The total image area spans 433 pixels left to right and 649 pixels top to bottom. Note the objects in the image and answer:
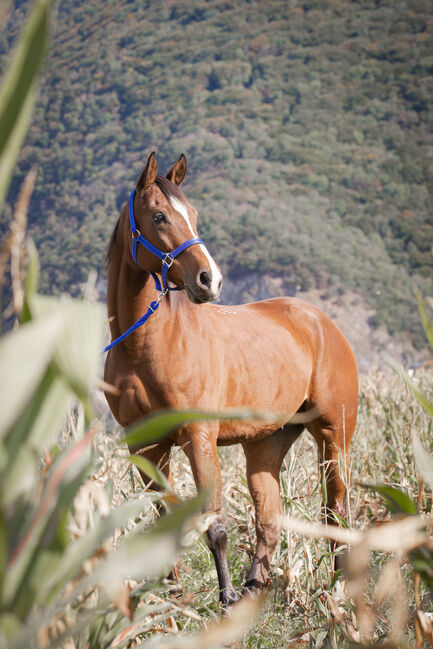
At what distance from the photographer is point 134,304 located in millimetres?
3357

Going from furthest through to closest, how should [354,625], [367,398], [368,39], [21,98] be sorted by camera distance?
[368,39] → [367,398] → [354,625] → [21,98]

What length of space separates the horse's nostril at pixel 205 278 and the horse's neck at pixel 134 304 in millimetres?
388

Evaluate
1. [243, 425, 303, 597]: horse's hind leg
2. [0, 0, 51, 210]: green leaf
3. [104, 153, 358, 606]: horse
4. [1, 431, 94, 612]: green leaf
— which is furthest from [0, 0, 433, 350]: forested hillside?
[0, 0, 51, 210]: green leaf

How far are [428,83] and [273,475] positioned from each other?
75602 mm

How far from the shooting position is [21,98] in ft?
2.63

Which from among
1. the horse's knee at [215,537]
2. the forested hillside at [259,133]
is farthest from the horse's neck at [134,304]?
the forested hillside at [259,133]

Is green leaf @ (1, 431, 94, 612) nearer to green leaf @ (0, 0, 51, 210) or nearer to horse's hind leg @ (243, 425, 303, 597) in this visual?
green leaf @ (0, 0, 51, 210)

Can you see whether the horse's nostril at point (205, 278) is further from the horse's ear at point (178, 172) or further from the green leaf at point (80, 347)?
the green leaf at point (80, 347)

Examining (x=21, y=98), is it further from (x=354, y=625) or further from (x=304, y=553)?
(x=304, y=553)

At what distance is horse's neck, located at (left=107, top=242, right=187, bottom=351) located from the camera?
10.8 ft

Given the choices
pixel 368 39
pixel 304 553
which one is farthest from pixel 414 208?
pixel 304 553

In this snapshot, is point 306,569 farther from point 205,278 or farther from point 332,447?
point 205,278

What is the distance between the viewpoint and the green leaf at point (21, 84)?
2.52ft

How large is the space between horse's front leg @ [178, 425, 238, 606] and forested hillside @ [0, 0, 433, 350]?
4353cm
